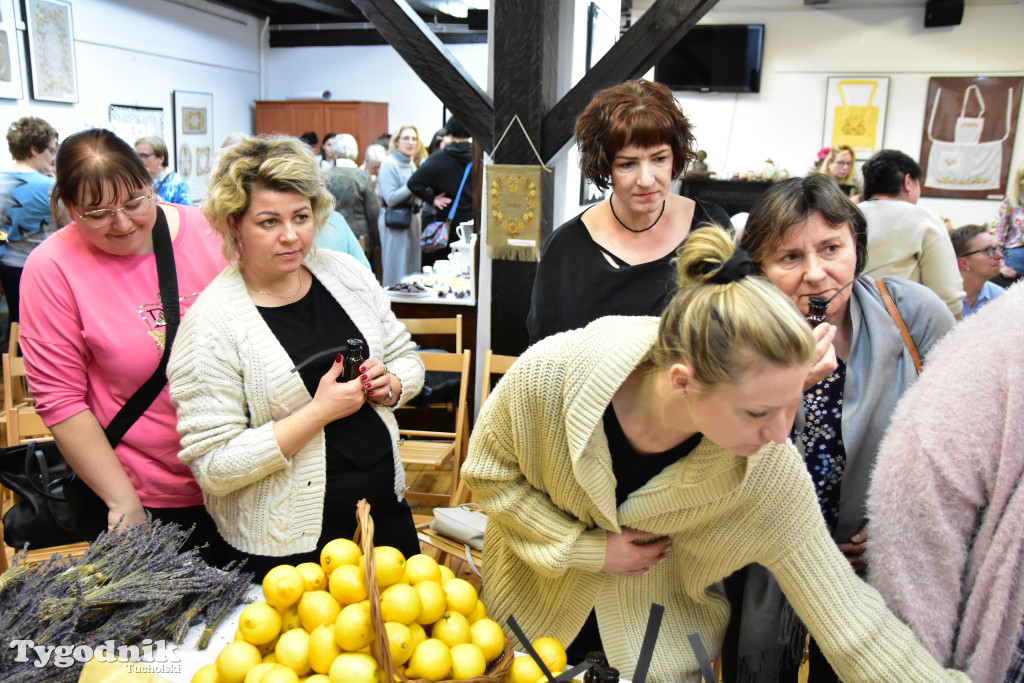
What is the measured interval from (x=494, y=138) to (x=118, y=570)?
2.43 metres

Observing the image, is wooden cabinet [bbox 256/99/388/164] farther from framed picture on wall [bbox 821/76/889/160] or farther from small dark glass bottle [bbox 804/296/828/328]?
small dark glass bottle [bbox 804/296/828/328]

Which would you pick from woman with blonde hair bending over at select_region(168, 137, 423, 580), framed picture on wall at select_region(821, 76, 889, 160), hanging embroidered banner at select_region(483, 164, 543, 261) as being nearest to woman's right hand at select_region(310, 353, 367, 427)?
woman with blonde hair bending over at select_region(168, 137, 423, 580)

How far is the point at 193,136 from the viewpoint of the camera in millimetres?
9539

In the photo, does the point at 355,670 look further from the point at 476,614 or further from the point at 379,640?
the point at 476,614

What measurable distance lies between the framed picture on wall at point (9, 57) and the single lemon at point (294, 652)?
23.8 feet

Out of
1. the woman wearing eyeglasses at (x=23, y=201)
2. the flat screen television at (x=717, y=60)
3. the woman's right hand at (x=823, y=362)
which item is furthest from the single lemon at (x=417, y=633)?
the flat screen television at (x=717, y=60)

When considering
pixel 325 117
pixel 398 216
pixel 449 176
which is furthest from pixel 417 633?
pixel 325 117

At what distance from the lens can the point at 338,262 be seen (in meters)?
1.79

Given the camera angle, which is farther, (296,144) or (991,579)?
(296,144)

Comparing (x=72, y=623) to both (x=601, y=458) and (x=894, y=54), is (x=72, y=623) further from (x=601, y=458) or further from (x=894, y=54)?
(x=894, y=54)

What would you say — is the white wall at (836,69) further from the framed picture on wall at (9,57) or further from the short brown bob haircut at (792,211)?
the short brown bob haircut at (792,211)

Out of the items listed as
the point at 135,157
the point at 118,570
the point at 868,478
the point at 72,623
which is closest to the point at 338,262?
the point at 135,157

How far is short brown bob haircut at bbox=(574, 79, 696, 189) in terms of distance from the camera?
1.96m

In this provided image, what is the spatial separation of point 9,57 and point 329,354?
6836 millimetres
